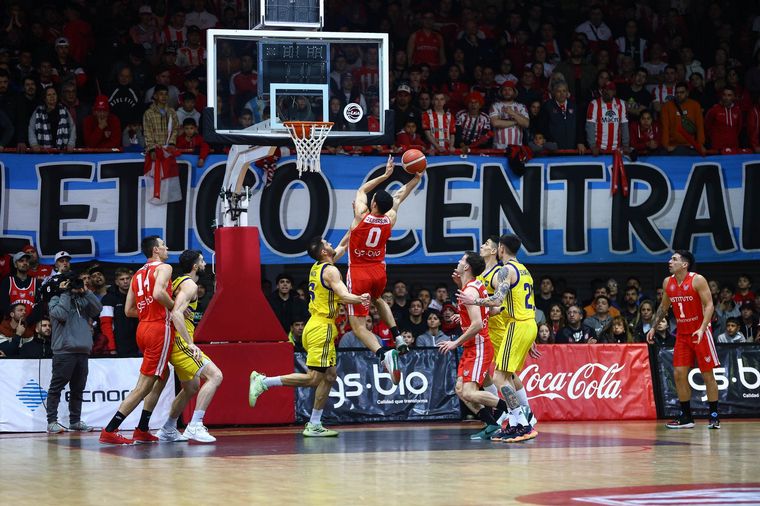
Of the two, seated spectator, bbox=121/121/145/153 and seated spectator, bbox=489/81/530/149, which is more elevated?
seated spectator, bbox=489/81/530/149

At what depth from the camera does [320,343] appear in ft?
48.0

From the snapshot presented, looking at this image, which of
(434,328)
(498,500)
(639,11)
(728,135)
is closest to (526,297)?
(434,328)

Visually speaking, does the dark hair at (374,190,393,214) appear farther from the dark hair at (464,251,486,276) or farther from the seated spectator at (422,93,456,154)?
the seated spectator at (422,93,456,154)

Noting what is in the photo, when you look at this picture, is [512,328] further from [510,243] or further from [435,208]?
[435,208]

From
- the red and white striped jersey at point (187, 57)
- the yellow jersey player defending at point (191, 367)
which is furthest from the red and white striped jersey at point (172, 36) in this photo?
the yellow jersey player defending at point (191, 367)

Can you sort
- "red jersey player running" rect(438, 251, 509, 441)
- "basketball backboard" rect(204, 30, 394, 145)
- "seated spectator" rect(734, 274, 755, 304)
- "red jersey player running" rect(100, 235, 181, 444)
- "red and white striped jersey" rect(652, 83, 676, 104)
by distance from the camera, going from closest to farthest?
"red jersey player running" rect(100, 235, 181, 444), "red jersey player running" rect(438, 251, 509, 441), "basketball backboard" rect(204, 30, 394, 145), "seated spectator" rect(734, 274, 755, 304), "red and white striped jersey" rect(652, 83, 676, 104)

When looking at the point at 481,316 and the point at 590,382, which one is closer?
the point at 481,316

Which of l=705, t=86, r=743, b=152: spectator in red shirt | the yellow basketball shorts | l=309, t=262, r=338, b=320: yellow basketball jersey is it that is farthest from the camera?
l=705, t=86, r=743, b=152: spectator in red shirt

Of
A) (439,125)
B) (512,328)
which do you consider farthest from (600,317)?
(512,328)

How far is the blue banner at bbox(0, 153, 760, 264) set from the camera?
18.8 m

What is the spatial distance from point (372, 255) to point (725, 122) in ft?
32.0

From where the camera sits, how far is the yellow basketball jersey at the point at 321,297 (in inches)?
575

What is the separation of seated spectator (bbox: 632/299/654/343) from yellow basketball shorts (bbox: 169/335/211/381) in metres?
8.18

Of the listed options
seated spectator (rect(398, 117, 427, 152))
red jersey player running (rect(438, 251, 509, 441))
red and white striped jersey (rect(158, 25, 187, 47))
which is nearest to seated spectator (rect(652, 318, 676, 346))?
seated spectator (rect(398, 117, 427, 152))
